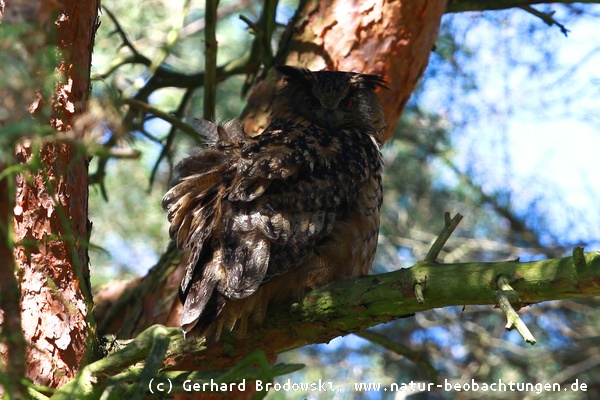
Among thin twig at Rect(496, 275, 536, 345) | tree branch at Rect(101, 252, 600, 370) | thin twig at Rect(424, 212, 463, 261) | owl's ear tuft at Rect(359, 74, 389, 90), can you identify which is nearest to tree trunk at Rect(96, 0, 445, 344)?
owl's ear tuft at Rect(359, 74, 389, 90)

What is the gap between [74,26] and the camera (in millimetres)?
2859

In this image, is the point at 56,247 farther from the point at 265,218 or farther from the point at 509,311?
the point at 509,311

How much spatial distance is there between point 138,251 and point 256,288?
6.96 metres

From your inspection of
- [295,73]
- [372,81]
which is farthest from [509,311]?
[295,73]

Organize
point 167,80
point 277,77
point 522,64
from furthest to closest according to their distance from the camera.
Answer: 1. point 522,64
2. point 167,80
3. point 277,77

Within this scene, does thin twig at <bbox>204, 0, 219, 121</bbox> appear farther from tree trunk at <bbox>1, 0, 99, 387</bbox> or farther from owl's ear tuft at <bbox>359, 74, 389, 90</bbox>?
tree trunk at <bbox>1, 0, 99, 387</bbox>

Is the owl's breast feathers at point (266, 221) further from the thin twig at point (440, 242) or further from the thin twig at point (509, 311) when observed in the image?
the thin twig at point (509, 311)

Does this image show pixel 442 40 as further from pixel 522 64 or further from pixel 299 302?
Answer: pixel 299 302

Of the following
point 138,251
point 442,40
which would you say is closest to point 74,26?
point 442,40

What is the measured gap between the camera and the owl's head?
3.74m

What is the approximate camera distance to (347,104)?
379 cm

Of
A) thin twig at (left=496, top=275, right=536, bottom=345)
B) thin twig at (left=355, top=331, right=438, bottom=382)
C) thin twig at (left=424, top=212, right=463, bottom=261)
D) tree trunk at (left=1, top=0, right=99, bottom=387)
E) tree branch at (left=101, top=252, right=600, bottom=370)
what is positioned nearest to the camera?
thin twig at (left=496, top=275, right=536, bottom=345)

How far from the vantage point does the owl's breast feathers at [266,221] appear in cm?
283

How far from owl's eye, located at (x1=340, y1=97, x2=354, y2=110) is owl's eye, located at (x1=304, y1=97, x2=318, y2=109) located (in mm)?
136
